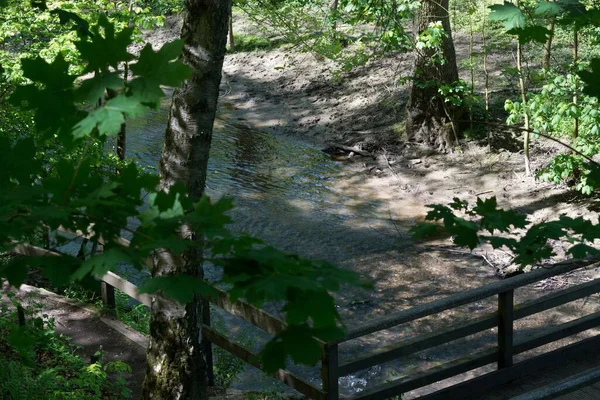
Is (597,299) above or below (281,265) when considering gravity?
below

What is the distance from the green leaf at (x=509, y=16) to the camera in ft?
8.80

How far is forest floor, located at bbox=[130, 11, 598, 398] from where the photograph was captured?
10.3 metres

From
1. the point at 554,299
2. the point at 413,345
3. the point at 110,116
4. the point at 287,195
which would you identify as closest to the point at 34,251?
the point at 413,345

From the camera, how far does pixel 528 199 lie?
1322cm

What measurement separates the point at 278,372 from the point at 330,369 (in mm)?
809

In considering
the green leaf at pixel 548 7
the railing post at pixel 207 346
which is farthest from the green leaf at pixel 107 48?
the railing post at pixel 207 346

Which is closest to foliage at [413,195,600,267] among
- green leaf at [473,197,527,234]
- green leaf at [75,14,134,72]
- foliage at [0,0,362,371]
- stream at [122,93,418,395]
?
green leaf at [473,197,527,234]

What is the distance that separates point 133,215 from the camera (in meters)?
1.93

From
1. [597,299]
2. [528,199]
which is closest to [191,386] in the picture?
[597,299]

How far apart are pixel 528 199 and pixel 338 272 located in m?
12.1

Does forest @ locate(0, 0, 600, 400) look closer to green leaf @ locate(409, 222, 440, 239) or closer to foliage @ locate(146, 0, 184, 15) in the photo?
green leaf @ locate(409, 222, 440, 239)

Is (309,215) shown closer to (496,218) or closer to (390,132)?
(390,132)

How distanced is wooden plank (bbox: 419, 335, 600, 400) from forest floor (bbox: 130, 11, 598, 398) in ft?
9.50

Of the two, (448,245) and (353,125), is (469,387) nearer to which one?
(448,245)
